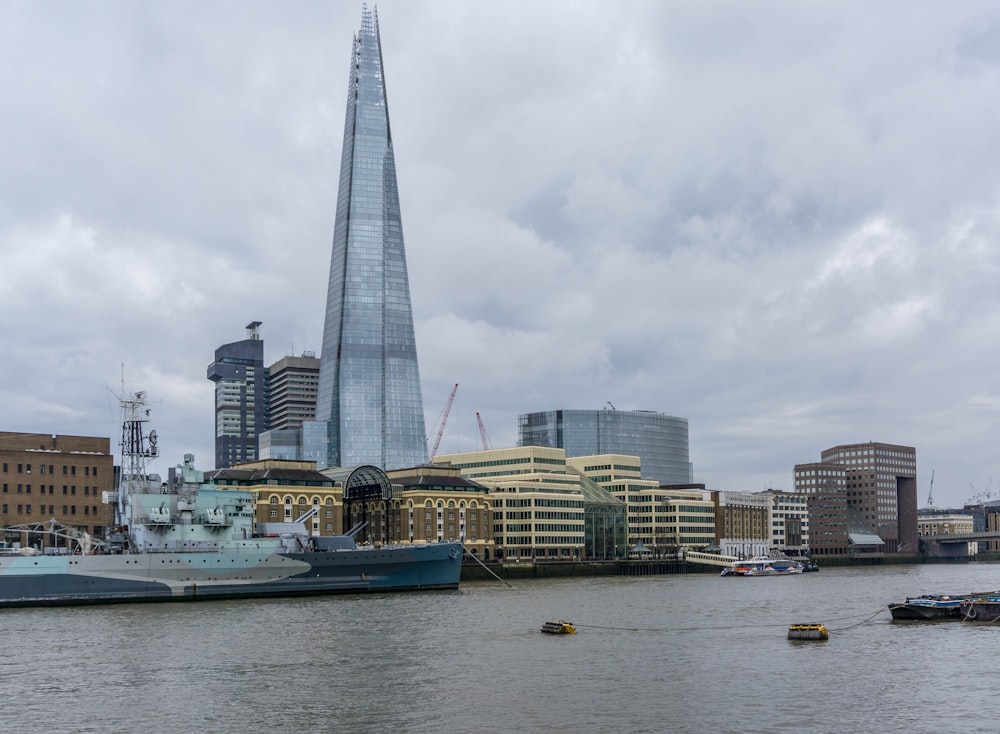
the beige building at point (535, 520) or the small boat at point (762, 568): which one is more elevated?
the beige building at point (535, 520)

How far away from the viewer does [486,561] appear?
161625mm

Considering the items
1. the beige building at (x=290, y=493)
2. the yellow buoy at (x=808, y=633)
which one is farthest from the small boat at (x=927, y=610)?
the beige building at (x=290, y=493)

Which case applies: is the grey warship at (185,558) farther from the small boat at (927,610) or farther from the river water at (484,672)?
the small boat at (927,610)

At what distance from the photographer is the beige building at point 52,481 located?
4904 inches

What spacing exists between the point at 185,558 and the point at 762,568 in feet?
353

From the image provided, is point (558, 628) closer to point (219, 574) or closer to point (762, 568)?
point (219, 574)

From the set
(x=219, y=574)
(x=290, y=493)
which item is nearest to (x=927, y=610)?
(x=219, y=574)

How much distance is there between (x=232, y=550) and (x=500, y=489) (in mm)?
93322

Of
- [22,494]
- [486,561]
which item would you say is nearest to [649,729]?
[22,494]

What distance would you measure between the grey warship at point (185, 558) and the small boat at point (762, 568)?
7722cm

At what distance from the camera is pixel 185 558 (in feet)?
291

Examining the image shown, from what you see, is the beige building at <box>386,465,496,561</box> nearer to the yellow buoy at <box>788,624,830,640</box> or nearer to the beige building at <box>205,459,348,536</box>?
the beige building at <box>205,459,348,536</box>

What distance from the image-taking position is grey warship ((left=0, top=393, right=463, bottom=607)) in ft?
273

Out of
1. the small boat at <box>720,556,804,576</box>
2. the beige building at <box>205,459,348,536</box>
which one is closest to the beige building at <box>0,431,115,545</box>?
the beige building at <box>205,459,348,536</box>
